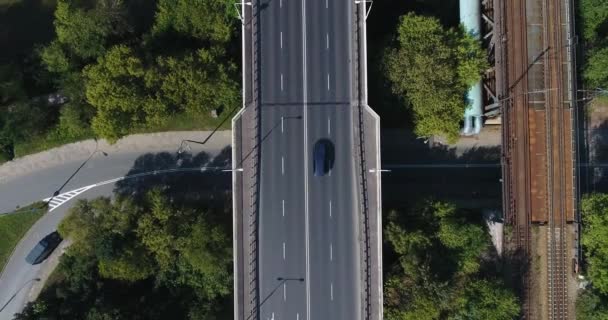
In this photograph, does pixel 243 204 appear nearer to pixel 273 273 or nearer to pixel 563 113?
pixel 273 273

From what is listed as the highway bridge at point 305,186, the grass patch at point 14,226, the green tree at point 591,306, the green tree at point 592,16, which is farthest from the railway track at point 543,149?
the grass patch at point 14,226

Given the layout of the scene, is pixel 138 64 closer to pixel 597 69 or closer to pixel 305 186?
pixel 305 186

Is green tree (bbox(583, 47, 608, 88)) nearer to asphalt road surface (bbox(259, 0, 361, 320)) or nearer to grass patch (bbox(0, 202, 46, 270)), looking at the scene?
asphalt road surface (bbox(259, 0, 361, 320))

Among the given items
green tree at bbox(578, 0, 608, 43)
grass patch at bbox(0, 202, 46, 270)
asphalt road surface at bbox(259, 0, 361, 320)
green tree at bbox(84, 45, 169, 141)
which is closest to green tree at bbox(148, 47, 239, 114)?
green tree at bbox(84, 45, 169, 141)

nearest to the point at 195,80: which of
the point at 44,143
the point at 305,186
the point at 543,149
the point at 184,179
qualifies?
the point at 184,179

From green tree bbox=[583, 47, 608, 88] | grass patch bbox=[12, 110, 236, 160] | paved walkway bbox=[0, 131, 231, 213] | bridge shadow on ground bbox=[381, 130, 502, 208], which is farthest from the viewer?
bridge shadow on ground bbox=[381, 130, 502, 208]

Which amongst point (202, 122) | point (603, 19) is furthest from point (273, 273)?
point (603, 19)

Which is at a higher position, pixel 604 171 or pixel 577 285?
pixel 604 171
